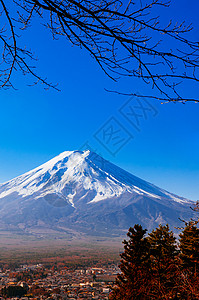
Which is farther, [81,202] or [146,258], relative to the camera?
[81,202]

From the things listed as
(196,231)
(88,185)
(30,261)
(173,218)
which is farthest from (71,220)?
(196,231)

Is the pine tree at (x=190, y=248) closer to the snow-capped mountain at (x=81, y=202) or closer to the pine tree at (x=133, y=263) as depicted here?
the pine tree at (x=133, y=263)

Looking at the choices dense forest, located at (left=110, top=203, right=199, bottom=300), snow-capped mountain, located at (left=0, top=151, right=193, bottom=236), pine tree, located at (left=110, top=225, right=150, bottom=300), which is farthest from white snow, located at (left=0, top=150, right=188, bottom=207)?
pine tree, located at (left=110, top=225, right=150, bottom=300)

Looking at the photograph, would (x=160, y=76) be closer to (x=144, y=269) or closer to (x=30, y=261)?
(x=144, y=269)

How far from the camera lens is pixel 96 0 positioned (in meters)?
1.60

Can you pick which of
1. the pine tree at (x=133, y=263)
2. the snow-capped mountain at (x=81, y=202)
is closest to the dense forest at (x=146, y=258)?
the pine tree at (x=133, y=263)

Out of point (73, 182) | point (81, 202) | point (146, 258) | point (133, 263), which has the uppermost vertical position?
point (73, 182)

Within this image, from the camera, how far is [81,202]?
6673 inches

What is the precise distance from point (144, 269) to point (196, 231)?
2.83 metres

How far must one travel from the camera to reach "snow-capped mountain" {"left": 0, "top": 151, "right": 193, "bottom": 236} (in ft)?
470

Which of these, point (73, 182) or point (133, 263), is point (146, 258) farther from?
point (73, 182)

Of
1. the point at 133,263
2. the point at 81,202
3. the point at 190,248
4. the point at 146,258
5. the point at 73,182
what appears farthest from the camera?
the point at 73,182

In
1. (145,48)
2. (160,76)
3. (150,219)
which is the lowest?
(150,219)

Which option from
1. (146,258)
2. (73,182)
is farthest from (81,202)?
(146,258)
